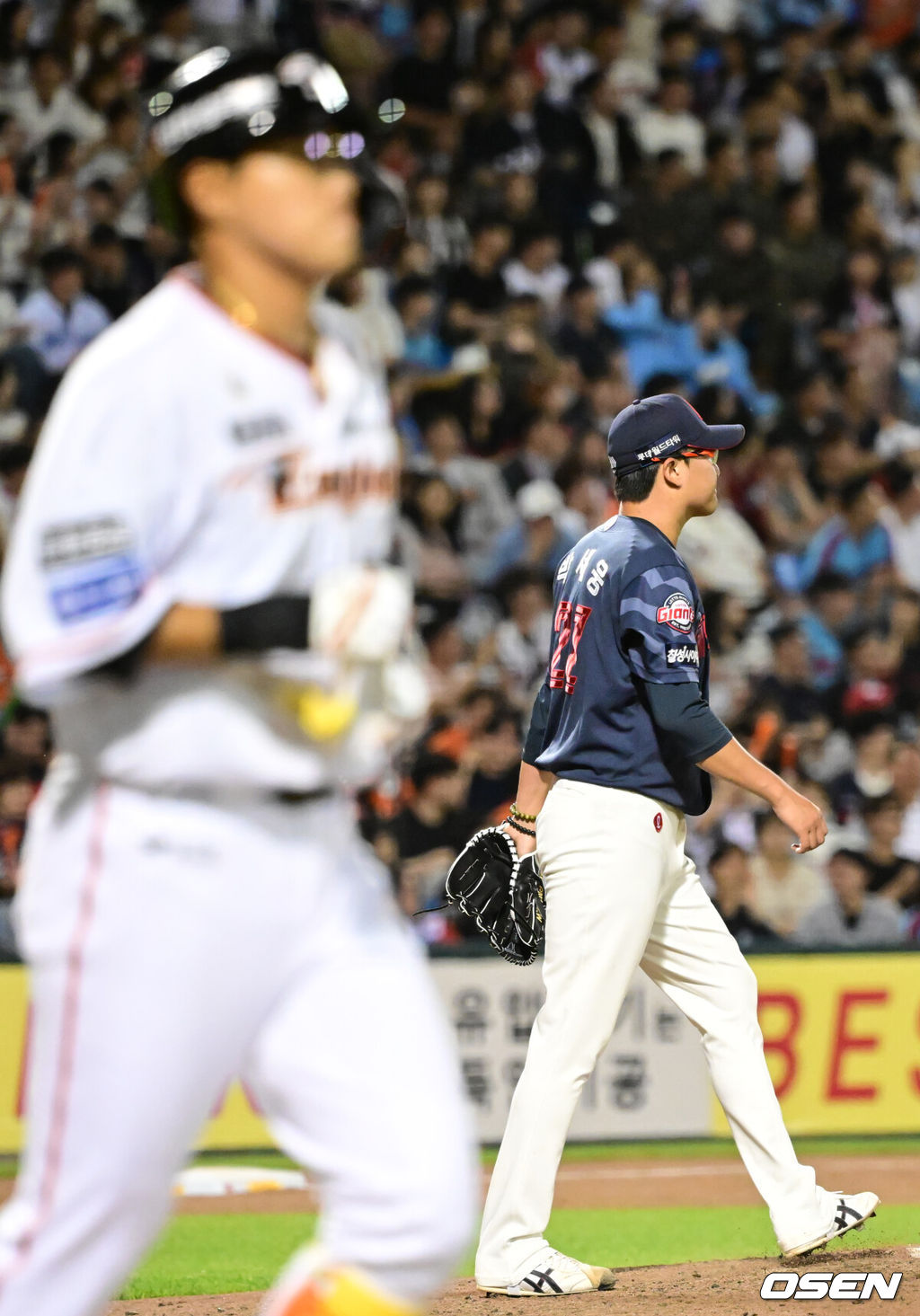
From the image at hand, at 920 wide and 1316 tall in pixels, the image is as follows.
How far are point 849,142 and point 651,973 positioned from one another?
1141 cm

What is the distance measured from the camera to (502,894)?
18.4 ft

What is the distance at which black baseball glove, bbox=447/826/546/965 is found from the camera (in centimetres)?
558

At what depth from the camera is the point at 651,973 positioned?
551 cm

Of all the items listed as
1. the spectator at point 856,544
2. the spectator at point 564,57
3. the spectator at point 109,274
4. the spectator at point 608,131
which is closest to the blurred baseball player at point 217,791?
the spectator at point 109,274

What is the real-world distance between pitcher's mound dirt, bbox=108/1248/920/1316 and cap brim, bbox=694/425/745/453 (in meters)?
2.36

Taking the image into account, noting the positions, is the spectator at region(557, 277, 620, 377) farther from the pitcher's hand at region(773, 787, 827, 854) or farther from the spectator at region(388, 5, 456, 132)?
the pitcher's hand at region(773, 787, 827, 854)

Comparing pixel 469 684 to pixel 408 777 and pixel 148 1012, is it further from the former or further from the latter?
pixel 148 1012

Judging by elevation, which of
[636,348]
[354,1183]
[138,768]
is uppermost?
[636,348]

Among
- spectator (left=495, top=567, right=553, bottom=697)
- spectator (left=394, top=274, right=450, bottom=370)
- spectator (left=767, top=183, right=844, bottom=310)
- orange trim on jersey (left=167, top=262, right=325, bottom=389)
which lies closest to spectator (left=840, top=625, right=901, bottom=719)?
spectator (left=495, top=567, right=553, bottom=697)

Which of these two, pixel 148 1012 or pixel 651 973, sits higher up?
pixel 148 1012

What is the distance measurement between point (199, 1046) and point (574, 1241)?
4.91 m

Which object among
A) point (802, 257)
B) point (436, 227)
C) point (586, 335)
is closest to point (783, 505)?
point (586, 335)

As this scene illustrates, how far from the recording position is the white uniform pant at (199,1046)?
8.02 feet

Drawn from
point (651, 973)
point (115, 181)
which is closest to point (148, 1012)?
point (651, 973)
